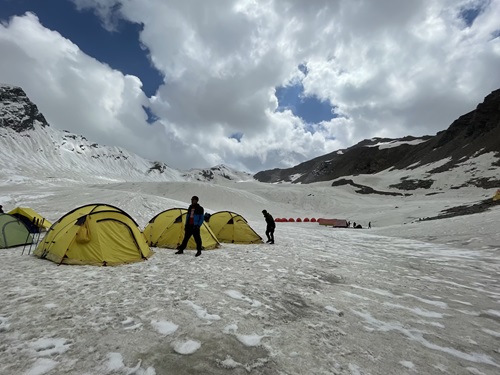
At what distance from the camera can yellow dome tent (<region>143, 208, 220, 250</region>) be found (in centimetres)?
1269

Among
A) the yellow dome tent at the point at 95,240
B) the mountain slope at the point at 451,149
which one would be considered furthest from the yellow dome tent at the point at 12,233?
the mountain slope at the point at 451,149

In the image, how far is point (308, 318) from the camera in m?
5.09

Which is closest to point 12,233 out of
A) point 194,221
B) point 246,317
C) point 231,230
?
point 194,221

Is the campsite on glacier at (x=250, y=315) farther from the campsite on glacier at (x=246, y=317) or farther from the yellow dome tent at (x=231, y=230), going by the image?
the yellow dome tent at (x=231, y=230)

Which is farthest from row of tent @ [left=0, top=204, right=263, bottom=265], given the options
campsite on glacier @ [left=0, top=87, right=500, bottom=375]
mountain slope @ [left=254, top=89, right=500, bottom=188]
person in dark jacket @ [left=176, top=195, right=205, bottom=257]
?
mountain slope @ [left=254, top=89, right=500, bottom=188]

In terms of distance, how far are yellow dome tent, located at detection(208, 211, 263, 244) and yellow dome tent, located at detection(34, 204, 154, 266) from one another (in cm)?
607

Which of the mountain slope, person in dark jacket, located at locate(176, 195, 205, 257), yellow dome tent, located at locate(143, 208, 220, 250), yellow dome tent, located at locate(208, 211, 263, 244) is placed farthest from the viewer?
the mountain slope

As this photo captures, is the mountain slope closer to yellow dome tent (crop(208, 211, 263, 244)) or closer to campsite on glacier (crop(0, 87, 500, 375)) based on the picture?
yellow dome tent (crop(208, 211, 263, 244))

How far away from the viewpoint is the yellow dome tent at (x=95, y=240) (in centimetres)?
863

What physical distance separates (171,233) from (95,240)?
4.22 metres

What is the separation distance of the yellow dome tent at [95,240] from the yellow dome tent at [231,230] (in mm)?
6072

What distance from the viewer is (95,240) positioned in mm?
8812

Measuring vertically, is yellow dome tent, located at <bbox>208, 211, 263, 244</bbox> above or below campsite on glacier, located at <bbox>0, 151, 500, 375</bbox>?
above

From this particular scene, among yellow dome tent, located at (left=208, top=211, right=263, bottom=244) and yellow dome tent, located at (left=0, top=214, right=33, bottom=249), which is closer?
yellow dome tent, located at (left=0, top=214, right=33, bottom=249)
